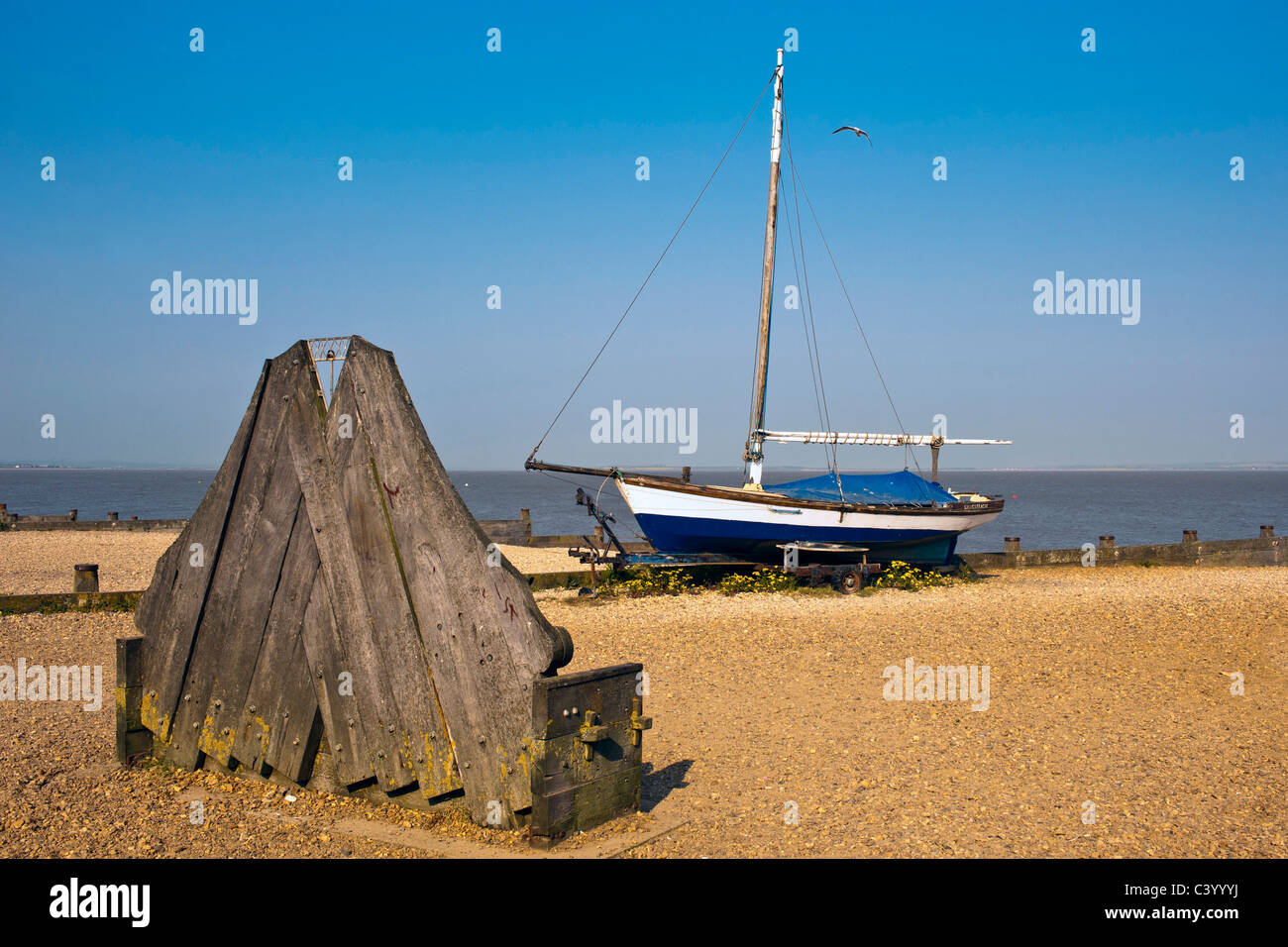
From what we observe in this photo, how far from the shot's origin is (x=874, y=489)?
855 inches

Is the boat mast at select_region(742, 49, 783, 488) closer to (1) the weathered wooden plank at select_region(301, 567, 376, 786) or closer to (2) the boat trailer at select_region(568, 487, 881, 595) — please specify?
(2) the boat trailer at select_region(568, 487, 881, 595)

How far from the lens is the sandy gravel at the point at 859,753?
213 inches

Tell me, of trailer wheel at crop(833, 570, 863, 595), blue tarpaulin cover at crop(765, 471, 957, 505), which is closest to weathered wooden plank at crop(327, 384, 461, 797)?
trailer wheel at crop(833, 570, 863, 595)

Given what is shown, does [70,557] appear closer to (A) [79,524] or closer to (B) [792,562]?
(A) [79,524]

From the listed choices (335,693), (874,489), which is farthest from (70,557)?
(335,693)

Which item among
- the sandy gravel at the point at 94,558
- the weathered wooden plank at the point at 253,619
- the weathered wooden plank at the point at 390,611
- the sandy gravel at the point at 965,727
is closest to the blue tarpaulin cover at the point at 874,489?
the sandy gravel at the point at 965,727

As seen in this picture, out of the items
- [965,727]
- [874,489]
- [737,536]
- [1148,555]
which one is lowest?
[1148,555]

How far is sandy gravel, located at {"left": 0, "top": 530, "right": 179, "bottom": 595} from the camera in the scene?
17.6 m

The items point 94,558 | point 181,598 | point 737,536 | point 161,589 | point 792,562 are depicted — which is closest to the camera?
point 181,598

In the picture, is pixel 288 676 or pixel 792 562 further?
pixel 792 562

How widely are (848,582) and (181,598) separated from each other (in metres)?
14.2
